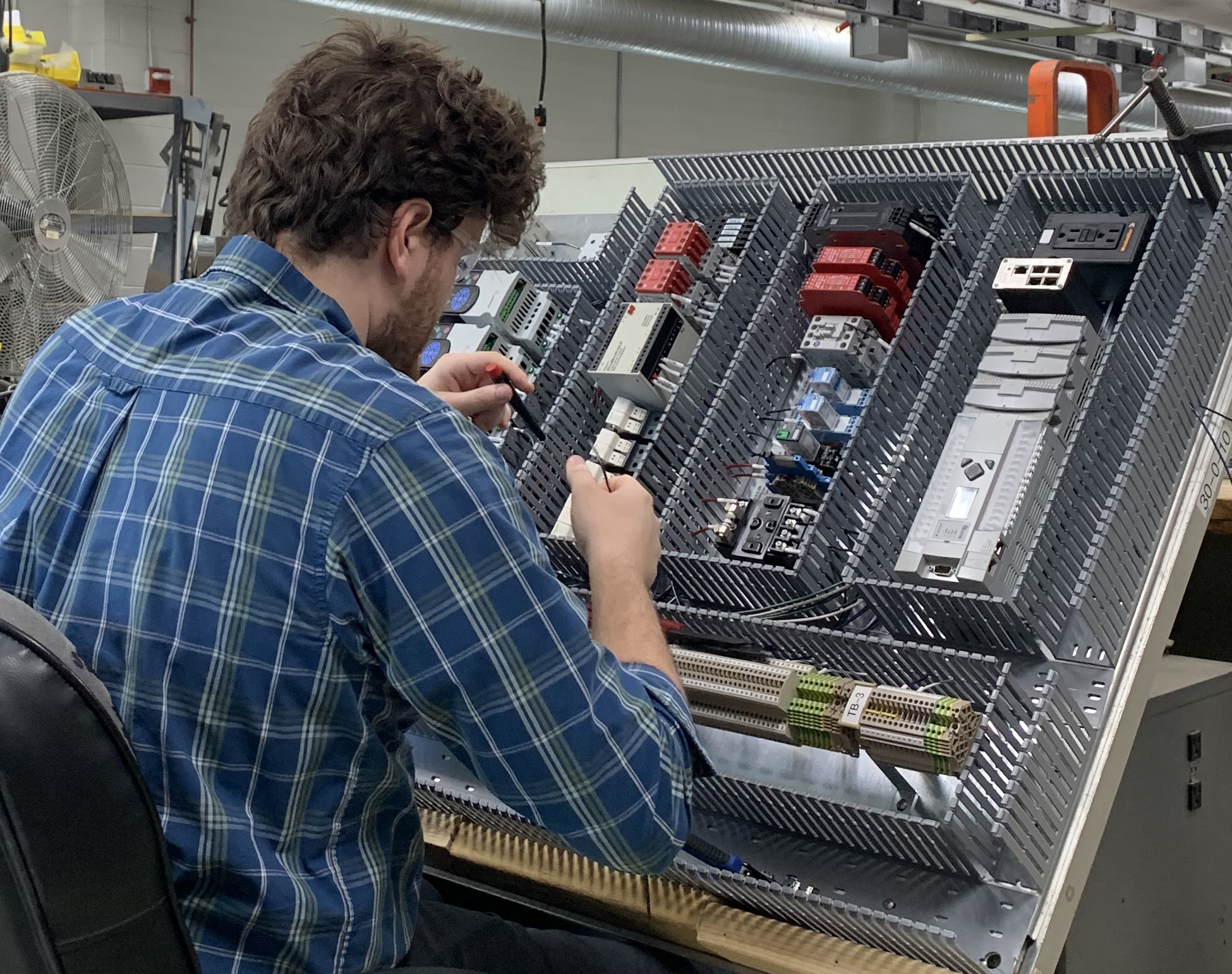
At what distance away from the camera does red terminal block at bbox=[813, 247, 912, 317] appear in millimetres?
1664

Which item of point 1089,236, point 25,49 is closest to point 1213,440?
point 1089,236

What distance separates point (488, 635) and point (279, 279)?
37 centimetres

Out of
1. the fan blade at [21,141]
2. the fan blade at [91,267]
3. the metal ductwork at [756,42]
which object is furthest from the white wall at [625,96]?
the fan blade at [21,141]

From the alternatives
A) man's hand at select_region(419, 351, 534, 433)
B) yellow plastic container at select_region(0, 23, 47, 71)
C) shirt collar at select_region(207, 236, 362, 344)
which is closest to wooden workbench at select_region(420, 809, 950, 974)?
man's hand at select_region(419, 351, 534, 433)

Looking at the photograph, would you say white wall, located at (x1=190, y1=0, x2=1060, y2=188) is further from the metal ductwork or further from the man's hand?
the man's hand

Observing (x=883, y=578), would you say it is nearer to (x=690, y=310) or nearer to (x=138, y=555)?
(x=690, y=310)

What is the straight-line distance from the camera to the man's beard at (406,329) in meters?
1.12

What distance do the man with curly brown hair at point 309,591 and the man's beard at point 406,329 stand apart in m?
0.05

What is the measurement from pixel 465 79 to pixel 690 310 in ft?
2.51

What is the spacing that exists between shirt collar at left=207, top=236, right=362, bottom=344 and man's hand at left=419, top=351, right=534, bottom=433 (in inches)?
17.6

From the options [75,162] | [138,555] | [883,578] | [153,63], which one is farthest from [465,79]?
[153,63]

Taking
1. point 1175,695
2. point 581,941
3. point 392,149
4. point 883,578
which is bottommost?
point 581,941

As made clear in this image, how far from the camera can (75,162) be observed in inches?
108

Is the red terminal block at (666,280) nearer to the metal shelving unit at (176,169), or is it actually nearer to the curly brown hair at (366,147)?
the curly brown hair at (366,147)
